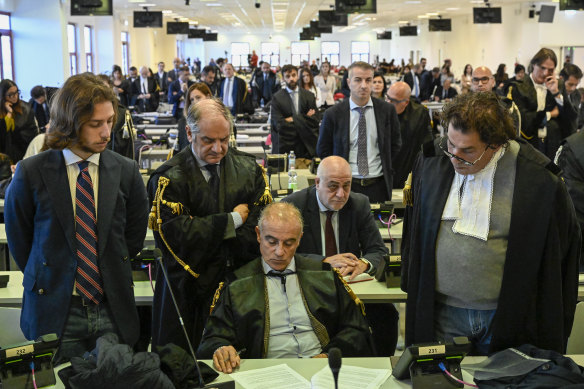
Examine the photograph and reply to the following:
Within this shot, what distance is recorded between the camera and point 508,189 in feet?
8.34

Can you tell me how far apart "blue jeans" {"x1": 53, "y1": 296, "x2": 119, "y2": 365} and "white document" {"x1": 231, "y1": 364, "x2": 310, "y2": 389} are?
50 cm

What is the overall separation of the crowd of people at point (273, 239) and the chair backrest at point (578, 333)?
43 centimetres

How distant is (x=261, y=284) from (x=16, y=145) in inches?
234

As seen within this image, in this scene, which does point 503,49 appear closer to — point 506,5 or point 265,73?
point 506,5

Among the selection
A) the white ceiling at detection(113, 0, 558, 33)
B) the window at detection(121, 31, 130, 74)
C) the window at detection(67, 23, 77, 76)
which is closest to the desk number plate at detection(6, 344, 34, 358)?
the white ceiling at detection(113, 0, 558, 33)

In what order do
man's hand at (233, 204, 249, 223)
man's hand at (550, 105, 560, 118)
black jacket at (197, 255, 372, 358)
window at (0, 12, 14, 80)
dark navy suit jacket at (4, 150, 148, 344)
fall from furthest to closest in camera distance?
window at (0, 12, 14, 80) < man's hand at (550, 105, 560, 118) < man's hand at (233, 204, 249, 223) < black jacket at (197, 255, 372, 358) < dark navy suit jacket at (4, 150, 148, 344)

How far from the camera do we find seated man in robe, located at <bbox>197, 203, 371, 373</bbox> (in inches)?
119

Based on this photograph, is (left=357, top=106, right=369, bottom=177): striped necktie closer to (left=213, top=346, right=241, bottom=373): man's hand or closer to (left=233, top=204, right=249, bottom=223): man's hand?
(left=233, top=204, right=249, bottom=223): man's hand

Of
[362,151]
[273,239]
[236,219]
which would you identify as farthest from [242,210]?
[362,151]

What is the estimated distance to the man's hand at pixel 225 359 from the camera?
271cm

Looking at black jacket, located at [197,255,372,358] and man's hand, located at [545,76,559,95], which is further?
man's hand, located at [545,76,559,95]

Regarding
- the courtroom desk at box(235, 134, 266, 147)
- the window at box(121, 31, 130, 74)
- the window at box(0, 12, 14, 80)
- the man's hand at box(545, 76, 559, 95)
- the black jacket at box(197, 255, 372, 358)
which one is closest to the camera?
the black jacket at box(197, 255, 372, 358)

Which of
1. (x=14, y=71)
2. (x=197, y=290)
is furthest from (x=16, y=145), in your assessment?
(x=14, y=71)

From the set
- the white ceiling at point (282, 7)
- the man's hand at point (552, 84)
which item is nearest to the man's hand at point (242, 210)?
the man's hand at point (552, 84)
